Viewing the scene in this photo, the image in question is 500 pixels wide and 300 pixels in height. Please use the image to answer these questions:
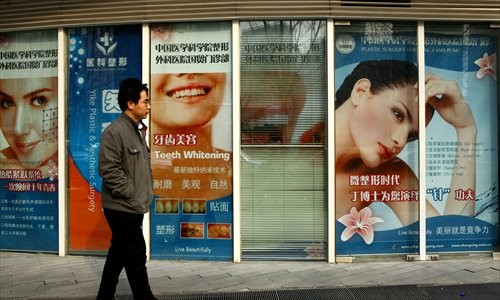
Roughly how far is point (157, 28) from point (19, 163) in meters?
2.79

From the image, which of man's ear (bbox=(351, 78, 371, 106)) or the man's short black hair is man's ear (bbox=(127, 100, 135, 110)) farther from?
man's ear (bbox=(351, 78, 371, 106))

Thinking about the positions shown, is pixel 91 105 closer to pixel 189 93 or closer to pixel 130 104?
pixel 189 93

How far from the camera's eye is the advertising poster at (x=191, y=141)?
23.7 feet

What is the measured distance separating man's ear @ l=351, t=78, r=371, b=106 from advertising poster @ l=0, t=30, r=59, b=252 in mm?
4094

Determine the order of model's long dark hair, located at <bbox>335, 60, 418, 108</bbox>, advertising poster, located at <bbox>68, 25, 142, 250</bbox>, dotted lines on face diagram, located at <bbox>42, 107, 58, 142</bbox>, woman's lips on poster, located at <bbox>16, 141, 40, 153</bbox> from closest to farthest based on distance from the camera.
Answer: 1. model's long dark hair, located at <bbox>335, 60, 418, 108</bbox>
2. advertising poster, located at <bbox>68, 25, 142, 250</bbox>
3. dotted lines on face diagram, located at <bbox>42, 107, 58, 142</bbox>
4. woman's lips on poster, located at <bbox>16, 141, 40, 153</bbox>

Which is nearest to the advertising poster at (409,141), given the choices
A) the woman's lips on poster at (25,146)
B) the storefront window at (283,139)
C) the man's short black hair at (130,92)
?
the storefront window at (283,139)

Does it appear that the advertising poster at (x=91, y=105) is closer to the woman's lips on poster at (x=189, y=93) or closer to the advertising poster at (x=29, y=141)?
the advertising poster at (x=29, y=141)

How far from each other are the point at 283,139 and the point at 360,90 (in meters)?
1.19

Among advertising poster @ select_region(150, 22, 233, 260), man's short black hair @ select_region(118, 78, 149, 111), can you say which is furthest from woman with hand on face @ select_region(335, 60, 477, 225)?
man's short black hair @ select_region(118, 78, 149, 111)

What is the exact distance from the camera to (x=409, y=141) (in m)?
7.21

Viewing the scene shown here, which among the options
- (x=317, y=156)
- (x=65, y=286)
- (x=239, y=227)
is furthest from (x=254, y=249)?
(x=65, y=286)

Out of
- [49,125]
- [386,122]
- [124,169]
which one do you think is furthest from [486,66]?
[49,125]

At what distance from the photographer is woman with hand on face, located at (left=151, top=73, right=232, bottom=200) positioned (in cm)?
723

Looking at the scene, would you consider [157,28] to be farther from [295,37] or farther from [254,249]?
[254,249]
